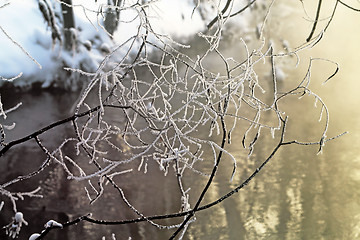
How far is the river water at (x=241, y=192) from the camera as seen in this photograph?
5.10m

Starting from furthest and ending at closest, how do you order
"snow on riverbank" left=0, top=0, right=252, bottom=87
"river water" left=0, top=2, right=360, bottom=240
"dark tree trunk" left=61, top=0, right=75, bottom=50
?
"dark tree trunk" left=61, top=0, right=75, bottom=50
"snow on riverbank" left=0, top=0, right=252, bottom=87
"river water" left=0, top=2, right=360, bottom=240

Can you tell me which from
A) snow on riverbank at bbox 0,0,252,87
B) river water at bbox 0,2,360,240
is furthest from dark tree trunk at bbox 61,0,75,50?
river water at bbox 0,2,360,240

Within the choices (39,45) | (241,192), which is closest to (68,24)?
(39,45)

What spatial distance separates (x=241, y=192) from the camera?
5934mm

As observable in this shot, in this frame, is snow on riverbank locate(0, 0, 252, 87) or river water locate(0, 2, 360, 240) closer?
river water locate(0, 2, 360, 240)

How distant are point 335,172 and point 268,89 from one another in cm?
291

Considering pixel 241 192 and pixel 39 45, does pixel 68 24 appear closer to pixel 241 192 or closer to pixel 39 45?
pixel 39 45

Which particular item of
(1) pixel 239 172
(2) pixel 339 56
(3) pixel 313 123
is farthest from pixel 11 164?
(2) pixel 339 56

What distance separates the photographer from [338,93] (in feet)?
30.4

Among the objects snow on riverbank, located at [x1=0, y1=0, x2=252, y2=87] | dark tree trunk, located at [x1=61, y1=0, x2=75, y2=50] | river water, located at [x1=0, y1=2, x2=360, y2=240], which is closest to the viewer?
river water, located at [x1=0, y1=2, x2=360, y2=240]

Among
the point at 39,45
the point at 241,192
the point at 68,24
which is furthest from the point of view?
the point at 68,24

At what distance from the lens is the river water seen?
510 cm

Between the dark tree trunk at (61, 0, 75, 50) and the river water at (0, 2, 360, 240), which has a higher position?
the dark tree trunk at (61, 0, 75, 50)

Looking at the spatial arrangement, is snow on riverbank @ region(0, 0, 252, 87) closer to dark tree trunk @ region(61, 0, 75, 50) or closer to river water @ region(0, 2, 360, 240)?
dark tree trunk @ region(61, 0, 75, 50)
